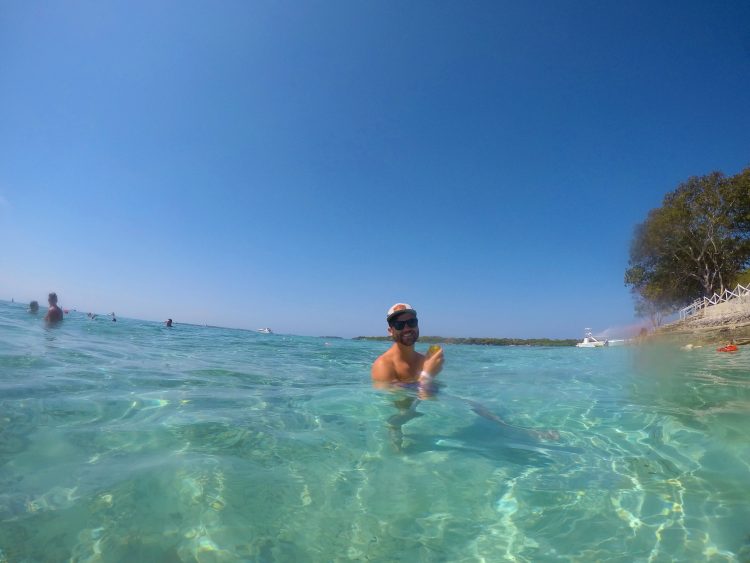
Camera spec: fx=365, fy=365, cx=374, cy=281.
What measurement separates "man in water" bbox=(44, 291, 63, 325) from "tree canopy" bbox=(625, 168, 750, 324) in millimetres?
42494

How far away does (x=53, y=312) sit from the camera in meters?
15.5

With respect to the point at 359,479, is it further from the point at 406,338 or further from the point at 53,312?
the point at 53,312

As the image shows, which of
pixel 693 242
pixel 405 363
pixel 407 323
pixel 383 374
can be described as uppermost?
pixel 693 242

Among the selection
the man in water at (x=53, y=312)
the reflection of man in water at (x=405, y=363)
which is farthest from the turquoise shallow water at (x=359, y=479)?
the man in water at (x=53, y=312)

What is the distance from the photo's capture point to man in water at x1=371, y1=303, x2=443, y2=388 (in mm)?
4922

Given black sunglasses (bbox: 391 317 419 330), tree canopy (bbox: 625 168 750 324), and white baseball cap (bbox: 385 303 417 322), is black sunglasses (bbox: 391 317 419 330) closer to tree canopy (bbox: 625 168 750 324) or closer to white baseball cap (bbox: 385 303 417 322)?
white baseball cap (bbox: 385 303 417 322)

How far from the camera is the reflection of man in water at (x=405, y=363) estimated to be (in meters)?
4.89

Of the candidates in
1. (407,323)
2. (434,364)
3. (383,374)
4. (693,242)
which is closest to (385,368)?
(383,374)

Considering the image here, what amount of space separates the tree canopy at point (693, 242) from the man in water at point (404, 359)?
35113 mm

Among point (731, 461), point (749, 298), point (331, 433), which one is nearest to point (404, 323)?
point (331, 433)

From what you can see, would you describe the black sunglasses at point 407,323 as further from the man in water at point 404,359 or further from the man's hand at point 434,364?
the man's hand at point 434,364

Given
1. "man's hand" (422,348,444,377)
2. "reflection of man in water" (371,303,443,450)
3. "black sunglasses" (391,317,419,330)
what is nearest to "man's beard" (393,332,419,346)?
"reflection of man in water" (371,303,443,450)

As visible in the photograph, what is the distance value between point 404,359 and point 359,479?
9.22 ft

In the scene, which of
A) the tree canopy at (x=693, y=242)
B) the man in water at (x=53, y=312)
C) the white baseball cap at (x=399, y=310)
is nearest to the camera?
the white baseball cap at (x=399, y=310)
